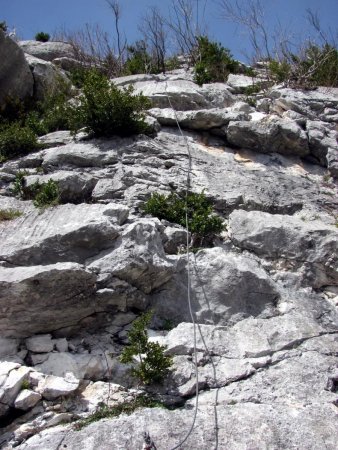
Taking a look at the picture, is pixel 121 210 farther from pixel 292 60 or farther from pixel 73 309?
pixel 292 60

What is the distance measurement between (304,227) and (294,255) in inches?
24.8

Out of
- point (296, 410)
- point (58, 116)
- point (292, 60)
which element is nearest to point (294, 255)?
point (296, 410)

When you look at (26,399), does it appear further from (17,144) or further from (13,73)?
(13,73)

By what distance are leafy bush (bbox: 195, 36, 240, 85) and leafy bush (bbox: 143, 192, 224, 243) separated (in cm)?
772

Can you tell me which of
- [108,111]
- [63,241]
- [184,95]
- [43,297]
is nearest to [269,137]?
[184,95]

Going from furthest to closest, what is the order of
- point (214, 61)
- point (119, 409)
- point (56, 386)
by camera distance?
point (214, 61) < point (56, 386) < point (119, 409)

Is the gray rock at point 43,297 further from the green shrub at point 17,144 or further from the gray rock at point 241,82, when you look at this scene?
the gray rock at point 241,82

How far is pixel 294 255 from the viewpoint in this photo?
7613 millimetres

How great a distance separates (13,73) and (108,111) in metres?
4.74

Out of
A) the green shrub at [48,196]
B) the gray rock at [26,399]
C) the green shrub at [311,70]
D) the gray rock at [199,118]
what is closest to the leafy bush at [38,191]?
the green shrub at [48,196]

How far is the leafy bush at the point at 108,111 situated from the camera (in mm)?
9695

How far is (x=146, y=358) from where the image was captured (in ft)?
18.4

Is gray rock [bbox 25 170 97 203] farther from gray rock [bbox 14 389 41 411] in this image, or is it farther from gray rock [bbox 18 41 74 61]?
gray rock [bbox 18 41 74 61]

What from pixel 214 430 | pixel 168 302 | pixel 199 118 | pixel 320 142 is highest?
pixel 199 118
